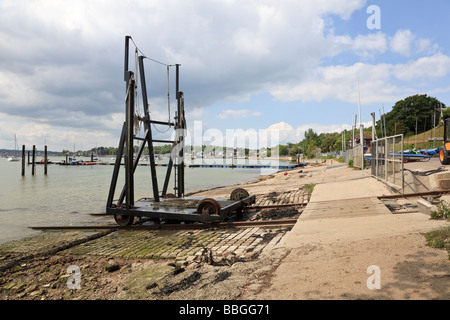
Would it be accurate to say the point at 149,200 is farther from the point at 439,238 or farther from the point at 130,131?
the point at 439,238

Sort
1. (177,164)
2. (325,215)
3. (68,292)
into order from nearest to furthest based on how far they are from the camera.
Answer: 1. (68,292)
2. (325,215)
3. (177,164)

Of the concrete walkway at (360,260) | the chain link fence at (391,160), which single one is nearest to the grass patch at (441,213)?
the concrete walkway at (360,260)

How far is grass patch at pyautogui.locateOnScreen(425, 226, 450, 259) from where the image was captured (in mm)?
4684

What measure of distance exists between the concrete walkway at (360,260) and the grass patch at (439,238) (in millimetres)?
112

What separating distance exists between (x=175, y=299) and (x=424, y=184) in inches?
395

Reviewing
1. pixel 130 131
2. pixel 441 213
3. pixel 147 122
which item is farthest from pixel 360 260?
pixel 147 122

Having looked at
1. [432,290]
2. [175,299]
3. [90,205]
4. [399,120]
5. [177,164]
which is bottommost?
[90,205]

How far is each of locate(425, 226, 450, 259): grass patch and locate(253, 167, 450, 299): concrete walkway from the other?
0.37 feet

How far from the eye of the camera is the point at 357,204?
9.70 metres

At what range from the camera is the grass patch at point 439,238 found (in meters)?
4.68
